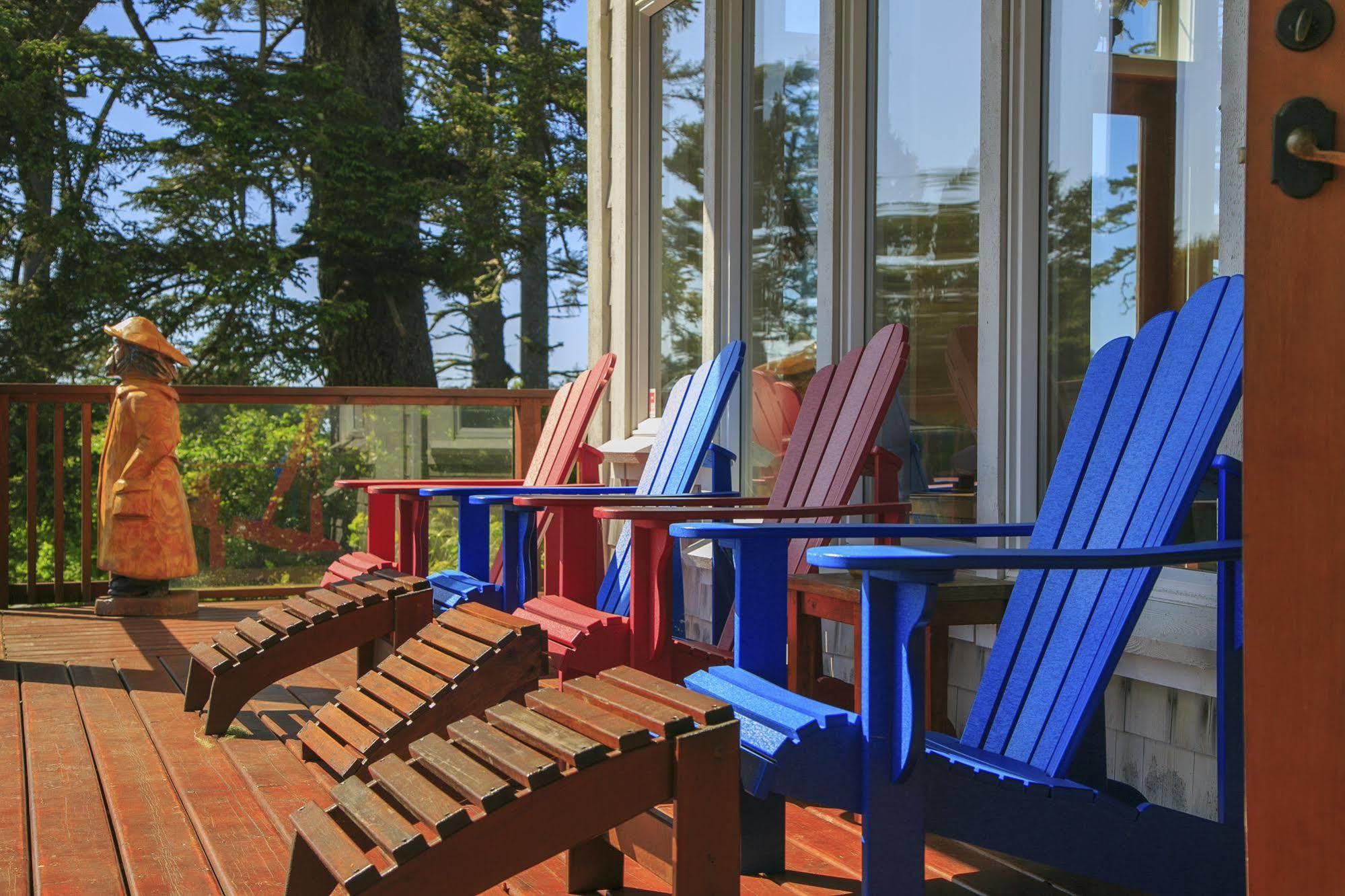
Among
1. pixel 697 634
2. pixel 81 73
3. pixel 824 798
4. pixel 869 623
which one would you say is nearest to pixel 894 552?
pixel 869 623

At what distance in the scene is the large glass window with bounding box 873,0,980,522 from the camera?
3.44 m

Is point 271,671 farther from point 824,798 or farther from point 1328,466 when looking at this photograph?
point 1328,466

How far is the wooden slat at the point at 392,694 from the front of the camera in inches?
112

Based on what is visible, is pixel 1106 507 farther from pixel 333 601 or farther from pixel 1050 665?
pixel 333 601

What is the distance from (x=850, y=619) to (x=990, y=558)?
73 centimetres

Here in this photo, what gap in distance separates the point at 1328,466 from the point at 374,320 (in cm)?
1454

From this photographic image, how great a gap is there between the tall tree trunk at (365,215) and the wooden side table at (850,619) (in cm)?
1230

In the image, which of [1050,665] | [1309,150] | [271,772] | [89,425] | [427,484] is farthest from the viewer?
[89,425]

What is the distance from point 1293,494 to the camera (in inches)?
51.9

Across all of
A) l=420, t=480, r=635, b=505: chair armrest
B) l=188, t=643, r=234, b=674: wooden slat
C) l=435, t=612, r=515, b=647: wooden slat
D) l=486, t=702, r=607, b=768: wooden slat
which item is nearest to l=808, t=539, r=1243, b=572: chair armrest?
l=486, t=702, r=607, b=768: wooden slat

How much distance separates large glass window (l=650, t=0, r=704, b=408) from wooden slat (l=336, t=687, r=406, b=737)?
7.66 feet

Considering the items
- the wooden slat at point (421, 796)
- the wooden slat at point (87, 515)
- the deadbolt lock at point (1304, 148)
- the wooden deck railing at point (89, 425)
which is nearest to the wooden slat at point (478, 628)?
the wooden slat at point (421, 796)

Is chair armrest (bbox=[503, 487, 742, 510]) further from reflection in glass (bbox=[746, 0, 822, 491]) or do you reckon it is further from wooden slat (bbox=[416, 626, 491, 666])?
reflection in glass (bbox=[746, 0, 822, 491])

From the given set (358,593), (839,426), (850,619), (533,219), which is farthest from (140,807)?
(533,219)
